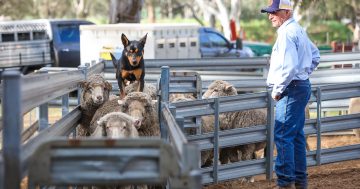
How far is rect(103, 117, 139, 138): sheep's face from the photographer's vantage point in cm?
687

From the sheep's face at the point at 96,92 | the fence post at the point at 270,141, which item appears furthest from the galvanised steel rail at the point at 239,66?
the sheep's face at the point at 96,92

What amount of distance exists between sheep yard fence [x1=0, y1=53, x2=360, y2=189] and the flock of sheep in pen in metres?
0.20

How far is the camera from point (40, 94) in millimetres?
5426

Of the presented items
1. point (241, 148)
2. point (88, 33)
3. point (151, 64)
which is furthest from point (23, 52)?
point (241, 148)

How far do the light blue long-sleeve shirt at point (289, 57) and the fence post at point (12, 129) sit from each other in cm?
386

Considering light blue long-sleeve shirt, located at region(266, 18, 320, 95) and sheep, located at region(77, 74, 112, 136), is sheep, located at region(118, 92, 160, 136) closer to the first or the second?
sheep, located at region(77, 74, 112, 136)

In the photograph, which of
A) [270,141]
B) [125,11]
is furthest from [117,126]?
[125,11]

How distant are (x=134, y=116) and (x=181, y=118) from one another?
160 centimetres

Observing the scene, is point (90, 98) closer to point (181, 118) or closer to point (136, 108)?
point (136, 108)

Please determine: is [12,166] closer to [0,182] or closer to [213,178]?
[0,182]

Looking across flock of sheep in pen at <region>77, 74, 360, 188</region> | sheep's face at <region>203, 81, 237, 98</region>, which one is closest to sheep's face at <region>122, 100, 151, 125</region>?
flock of sheep in pen at <region>77, 74, 360, 188</region>

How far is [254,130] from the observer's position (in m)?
10.2

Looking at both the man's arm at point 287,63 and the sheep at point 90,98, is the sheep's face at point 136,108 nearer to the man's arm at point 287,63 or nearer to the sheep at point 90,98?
the sheep at point 90,98

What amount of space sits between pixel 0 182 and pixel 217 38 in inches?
1079
